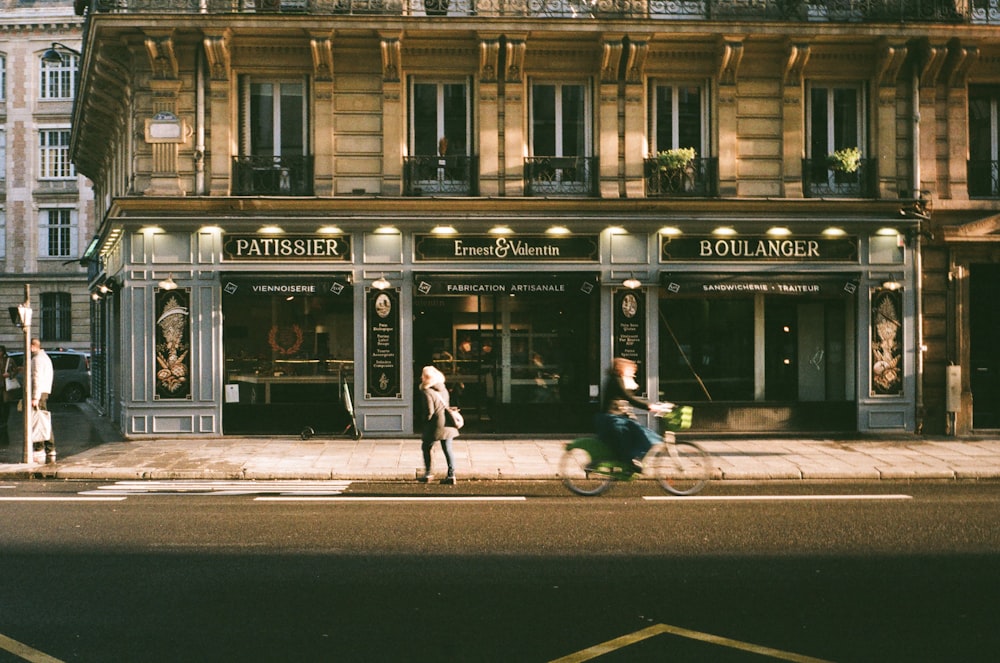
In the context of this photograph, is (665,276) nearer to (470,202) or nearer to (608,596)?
(470,202)

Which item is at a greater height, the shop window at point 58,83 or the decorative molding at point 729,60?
the shop window at point 58,83

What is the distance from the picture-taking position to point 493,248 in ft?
60.5

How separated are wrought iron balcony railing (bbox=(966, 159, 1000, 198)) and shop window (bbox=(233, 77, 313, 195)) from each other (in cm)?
1280

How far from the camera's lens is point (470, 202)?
59.4 ft

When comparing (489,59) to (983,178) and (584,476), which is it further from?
(983,178)

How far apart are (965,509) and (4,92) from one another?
4851 centimetres

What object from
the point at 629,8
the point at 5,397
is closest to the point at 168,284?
the point at 5,397

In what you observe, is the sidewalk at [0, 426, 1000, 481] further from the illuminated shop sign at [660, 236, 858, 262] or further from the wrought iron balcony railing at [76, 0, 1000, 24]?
the wrought iron balcony railing at [76, 0, 1000, 24]

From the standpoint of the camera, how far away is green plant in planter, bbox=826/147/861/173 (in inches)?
738

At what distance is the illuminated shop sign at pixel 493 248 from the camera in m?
18.4

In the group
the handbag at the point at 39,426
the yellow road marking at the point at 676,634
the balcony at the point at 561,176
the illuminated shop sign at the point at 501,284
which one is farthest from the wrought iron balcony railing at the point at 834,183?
the yellow road marking at the point at 676,634

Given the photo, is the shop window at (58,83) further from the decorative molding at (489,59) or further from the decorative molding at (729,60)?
the decorative molding at (729,60)

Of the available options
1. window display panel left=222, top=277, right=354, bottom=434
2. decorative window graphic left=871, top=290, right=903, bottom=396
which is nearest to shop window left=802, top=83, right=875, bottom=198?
decorative window graphic left=871, top=290, right=903, bottom=396

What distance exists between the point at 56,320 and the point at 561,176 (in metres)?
36.5
